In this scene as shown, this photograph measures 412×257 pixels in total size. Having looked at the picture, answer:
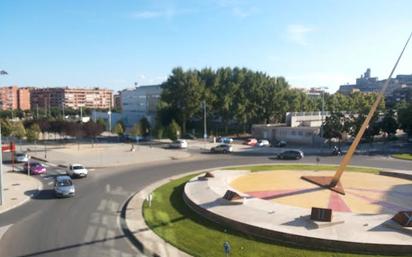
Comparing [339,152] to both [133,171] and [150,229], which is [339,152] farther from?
[150,229]

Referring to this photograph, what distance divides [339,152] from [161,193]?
35.7 m

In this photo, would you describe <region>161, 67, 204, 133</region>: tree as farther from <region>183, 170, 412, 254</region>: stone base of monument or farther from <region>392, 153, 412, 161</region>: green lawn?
<region>183, 170, 412, 254</region>: stone base of monument

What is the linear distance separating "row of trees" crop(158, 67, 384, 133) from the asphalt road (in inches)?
1753

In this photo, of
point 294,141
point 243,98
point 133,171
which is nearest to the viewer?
point 133,171

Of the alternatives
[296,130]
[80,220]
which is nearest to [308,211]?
[80,220]

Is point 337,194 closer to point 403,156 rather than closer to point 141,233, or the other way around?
point 141,233

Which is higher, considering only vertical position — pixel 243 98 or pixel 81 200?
pixel 243 98

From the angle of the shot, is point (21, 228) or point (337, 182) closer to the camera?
point (21, 228)

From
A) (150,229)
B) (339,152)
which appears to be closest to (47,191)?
(150,229)

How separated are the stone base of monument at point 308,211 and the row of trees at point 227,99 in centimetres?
5141

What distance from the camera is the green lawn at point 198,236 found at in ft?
62.7

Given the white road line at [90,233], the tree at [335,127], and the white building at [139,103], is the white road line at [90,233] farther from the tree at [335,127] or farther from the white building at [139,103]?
the white building at [139,103]

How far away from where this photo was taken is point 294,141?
7850 cm

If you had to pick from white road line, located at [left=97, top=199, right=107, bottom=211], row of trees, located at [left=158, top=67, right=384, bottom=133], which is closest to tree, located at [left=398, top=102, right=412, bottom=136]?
row of trees, located at [left=158, top=67, right=384, bottom=133]
